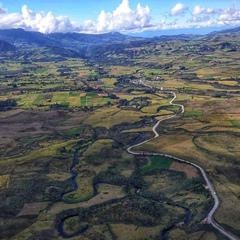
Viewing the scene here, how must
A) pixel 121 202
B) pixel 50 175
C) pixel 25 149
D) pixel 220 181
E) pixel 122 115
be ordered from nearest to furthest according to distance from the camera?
pixel 121 202 → pixel 220 181 → pixel 50 175 → pixel 25 149 → pixel 122 115

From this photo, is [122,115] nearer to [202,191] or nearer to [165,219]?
[202,191]

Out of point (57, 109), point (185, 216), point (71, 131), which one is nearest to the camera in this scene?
point (185, 216)

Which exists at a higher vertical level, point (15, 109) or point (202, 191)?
point (202, 191)

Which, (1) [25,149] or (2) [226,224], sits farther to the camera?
(1) [25,149]

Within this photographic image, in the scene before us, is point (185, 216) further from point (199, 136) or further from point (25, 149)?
point (25, 149)

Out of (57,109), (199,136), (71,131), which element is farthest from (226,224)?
(57,109)

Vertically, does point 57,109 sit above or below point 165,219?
below

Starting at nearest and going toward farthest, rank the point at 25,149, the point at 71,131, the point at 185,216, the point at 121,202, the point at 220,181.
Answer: the point at 185,216
the point at 121,202
the point at 220,181
the point at 25,149
the point at 71,131

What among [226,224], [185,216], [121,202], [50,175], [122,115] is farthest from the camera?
[122,115]

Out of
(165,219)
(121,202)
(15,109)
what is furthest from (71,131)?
(165,219)
